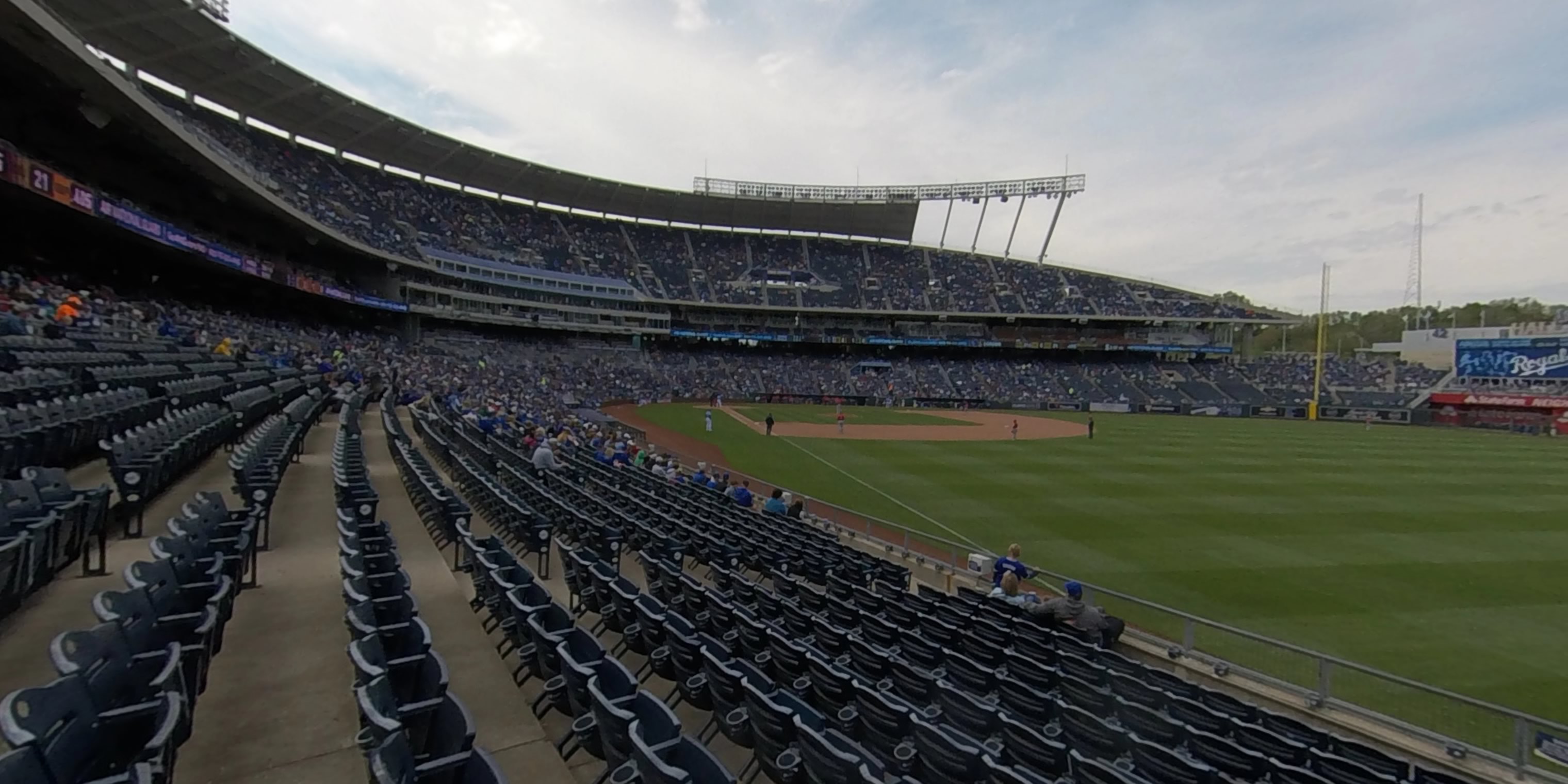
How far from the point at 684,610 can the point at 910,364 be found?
64871 millimetres

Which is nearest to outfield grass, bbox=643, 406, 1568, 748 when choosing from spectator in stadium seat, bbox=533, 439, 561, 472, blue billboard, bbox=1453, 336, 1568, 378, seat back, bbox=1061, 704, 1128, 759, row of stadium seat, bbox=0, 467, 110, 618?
seat back, bbox=1061, 704, 1128, 759

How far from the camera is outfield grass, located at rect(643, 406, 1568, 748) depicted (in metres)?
9.89

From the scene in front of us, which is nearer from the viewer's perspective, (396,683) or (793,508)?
(396,683)

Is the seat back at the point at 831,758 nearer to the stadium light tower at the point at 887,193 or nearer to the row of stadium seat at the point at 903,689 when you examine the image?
the row of stadium seat at the point at 903,689

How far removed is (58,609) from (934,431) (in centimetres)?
3617

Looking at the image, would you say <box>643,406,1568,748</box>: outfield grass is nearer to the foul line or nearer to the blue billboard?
the foul line

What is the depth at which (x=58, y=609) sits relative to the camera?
557cm

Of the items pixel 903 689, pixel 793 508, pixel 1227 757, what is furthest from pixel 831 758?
pixel 793 508

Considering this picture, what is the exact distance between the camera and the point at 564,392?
45.3 m

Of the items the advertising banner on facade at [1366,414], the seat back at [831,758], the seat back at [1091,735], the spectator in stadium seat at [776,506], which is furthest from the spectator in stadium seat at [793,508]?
the advertising banner on facade at [1366,414]

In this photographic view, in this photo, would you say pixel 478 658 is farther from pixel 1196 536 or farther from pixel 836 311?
pixel 836 311

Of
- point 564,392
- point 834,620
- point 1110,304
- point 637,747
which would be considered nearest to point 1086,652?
point 834,620

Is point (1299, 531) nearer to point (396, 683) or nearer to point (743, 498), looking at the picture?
point (743, 498)

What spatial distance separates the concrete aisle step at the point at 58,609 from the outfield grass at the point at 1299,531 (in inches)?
394
